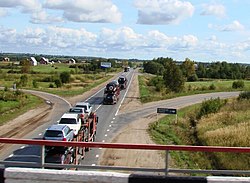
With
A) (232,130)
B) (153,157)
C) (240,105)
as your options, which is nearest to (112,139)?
(232,130)

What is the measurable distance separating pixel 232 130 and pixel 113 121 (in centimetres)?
1305

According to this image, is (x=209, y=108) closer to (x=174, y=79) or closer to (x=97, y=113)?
(x=97, y=113)

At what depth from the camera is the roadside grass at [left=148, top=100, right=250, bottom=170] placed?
20234mm

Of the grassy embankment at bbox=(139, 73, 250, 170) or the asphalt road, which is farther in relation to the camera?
the grassy embankment at bbox=(139, 73, 250, 170)

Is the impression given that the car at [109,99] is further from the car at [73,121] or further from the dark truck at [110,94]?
the car at [73,121]

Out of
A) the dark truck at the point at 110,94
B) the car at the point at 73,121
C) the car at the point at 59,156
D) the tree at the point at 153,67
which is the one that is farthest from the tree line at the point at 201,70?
the car at the point at 59,156

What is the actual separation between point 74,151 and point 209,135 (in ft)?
52.9

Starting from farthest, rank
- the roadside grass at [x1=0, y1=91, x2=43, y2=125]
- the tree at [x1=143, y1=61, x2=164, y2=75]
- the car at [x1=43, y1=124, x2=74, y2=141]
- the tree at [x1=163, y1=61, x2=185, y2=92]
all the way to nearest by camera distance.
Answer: the tree at [x1=143, y1=61, x2=164, y2=75]
the tree at [x1=163, y1=61, x2=185, y2=92]
the roadside grass at [x1=0, y1=91, x2=43, y2=125]
the car at [x1=43, y1=124, x2=74, y2=141]

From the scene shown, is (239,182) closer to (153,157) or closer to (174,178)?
(174,178)

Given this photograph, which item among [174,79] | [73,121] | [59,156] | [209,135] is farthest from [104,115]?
[174,79]

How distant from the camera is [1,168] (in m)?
6.08

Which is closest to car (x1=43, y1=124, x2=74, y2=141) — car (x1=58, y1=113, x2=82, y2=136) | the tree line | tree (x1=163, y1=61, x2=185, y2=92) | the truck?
Answer: the truck

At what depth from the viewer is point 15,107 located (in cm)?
4756

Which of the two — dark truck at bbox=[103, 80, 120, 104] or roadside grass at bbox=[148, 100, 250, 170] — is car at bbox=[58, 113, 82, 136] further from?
dark truck at bbox=[103, 80, 120, 104]
